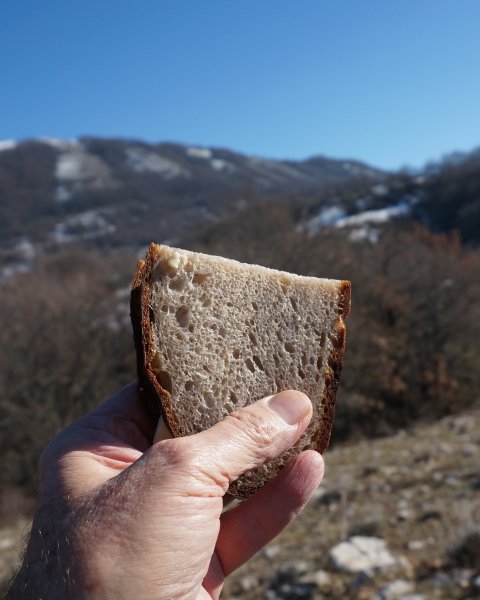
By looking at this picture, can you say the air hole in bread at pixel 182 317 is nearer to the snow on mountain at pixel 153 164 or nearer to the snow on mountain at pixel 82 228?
the snow on mountain at pixel 82 228

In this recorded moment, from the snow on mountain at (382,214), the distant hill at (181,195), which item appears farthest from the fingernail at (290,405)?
the snow on mountain at (382,214)

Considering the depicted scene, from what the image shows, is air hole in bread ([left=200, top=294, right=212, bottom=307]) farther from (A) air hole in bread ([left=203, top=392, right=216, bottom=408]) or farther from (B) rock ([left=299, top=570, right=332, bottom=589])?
(B) rock ([left=299, top=570, right=332, bottom=589])

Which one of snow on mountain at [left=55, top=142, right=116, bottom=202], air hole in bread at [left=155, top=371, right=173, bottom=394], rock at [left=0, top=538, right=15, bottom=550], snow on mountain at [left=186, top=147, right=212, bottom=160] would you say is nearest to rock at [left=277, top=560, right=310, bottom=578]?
air hole in bread at [left=155, top=371, right=173, bottom=394]

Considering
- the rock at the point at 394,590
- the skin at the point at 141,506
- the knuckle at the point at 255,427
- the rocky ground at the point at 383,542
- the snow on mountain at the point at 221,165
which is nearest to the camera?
the skin at the point at 141,506

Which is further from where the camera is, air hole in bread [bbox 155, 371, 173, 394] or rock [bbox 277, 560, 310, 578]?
rock [bbox 277, 560, 310, 578]

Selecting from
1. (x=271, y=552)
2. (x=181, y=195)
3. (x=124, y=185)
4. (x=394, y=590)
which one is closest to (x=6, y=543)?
(x=271, y=552)
